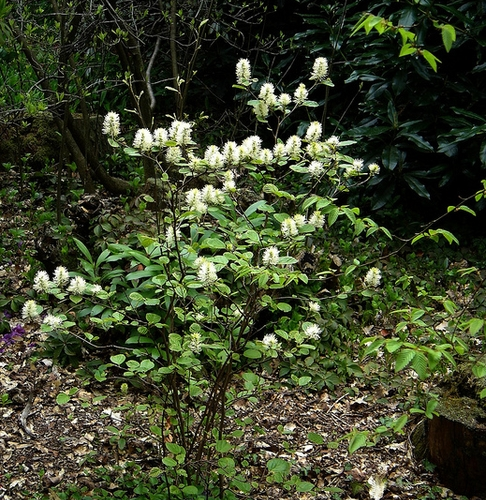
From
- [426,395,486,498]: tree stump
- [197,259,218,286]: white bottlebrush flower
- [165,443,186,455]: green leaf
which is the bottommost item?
[426,395,486,498]: tree stump

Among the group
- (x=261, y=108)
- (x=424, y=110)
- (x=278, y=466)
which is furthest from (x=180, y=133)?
(x=424, y=110)

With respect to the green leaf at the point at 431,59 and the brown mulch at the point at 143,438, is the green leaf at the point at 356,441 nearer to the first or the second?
the brown mulch at the point at 143,438

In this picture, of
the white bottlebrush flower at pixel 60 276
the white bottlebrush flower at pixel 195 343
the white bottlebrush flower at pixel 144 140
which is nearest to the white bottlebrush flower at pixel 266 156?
the white bottlebrush flower at pixel 144 140

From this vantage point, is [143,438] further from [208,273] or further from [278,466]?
[208,273]

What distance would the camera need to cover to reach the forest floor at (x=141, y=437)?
2637 mm

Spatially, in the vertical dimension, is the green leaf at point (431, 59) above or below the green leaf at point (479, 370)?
above

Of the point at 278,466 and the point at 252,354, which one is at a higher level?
the point at 252,354

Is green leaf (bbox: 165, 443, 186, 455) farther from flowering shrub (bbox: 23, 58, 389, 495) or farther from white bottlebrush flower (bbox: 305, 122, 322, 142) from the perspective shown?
white bottlebrush flower (bbox: 305, 122, 322, 142)

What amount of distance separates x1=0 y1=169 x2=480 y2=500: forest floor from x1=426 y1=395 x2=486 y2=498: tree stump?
81 millimetres

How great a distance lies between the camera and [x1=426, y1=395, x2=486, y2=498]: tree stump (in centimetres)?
263

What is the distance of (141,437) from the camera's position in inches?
115

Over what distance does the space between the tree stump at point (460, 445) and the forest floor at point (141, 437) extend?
0.27 ft

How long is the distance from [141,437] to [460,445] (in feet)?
4.69

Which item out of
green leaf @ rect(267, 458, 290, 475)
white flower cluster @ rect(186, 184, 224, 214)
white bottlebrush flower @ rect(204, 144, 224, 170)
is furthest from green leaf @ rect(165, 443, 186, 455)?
white bottlebrush flower @ rect(204, 144, 224, 170)
